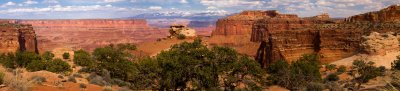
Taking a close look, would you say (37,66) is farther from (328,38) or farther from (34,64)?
(328,38)

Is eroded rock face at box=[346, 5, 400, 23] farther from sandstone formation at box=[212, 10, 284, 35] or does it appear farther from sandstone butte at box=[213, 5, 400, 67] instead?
sandstone formation at box=[212, 10, 284, 35]

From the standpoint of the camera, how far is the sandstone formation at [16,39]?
176 feet

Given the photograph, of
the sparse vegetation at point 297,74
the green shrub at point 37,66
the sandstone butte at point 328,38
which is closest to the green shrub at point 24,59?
the green shrub at point 37,66

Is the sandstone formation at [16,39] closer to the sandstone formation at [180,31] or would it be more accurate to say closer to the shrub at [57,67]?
the sandstone formation at [180,31]

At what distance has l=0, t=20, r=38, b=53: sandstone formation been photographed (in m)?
53.8

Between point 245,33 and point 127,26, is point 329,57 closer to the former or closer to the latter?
point 245,33

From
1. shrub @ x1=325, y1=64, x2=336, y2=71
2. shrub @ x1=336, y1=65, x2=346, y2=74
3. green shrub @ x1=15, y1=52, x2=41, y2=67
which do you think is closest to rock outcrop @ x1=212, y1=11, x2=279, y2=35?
shrub @ x1=325, y1=64, x2=336, y2=71

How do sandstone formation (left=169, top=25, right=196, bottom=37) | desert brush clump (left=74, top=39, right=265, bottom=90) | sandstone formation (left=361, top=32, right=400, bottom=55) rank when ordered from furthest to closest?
sandstone formation (left=169, top=25, right=196, bottom=37)
sandstone formation (left=361, top=32, right=400, bottom=55)
desert brush clump (left=74, top=39, right=265, bottom=90)

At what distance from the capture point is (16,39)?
5531 cm

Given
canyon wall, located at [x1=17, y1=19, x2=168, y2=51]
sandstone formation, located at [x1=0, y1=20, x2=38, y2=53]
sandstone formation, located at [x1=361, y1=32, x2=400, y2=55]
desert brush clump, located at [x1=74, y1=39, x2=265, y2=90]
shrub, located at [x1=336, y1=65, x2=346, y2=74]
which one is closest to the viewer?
desert brush clump, located at [x1=74, y1=39, x2=265, y2=90]

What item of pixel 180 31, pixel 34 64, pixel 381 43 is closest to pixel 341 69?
pixel 381 43

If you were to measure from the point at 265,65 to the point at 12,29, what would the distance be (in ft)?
107

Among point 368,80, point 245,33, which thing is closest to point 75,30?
point 245,33

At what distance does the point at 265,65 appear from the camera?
47406mm
